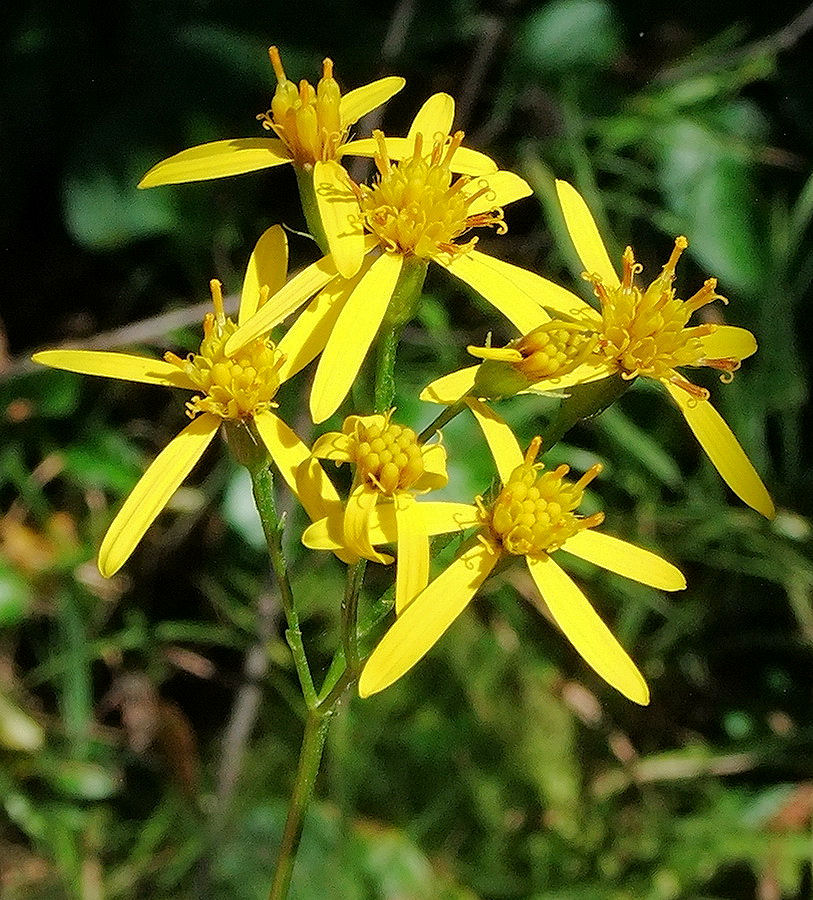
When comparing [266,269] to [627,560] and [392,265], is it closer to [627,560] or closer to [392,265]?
[392,265]

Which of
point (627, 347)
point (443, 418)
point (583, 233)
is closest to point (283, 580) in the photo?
point (443, 418)

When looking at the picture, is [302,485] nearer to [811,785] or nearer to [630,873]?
[630,873]

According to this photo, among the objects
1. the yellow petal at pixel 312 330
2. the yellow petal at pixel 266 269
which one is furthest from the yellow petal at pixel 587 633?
the yellow petal at pixel 266 269

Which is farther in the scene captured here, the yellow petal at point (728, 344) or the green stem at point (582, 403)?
the yellow petal at point (728, 344)

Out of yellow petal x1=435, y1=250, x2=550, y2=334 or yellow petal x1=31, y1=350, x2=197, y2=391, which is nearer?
yellow petal x1=31, y1=350, x2=197, y2=391

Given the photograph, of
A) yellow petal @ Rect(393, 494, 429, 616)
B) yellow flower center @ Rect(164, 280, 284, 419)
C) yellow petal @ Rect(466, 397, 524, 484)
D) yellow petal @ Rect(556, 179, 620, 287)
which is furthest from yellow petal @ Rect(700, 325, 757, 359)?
yellow flower center @ Rect(164, 280, 284, 419)

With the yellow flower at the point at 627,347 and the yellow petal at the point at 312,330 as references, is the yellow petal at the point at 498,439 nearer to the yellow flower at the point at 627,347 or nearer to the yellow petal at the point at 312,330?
the yellow flower at the point at 627,347

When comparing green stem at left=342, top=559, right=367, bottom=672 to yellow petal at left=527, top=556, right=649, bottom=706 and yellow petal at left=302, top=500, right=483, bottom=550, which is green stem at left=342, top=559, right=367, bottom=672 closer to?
yellow petal at left=302, top=500, right=483, bottom=550
